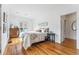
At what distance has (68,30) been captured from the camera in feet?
7.91

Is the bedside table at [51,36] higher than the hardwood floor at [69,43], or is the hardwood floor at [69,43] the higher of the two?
the bedside table at [51,36]

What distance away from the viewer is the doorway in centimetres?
237

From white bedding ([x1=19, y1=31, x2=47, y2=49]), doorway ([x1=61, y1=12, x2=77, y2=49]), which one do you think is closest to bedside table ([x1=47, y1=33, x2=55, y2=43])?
white bedding ([x1=19, y1=31, x2=47, y2=49])

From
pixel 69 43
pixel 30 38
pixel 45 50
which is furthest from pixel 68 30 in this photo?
pixel 30 38

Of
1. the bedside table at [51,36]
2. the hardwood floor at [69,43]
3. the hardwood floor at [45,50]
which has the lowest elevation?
the hardwood floor at [45,50]

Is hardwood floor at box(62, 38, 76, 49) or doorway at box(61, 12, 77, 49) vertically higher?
doorway at box(61, 12, 77, 49)

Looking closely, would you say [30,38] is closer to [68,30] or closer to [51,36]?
[51,36]

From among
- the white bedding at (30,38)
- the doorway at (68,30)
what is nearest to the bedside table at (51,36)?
the white bedding at (30,38)

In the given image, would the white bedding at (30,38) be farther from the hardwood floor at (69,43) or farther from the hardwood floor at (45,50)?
the hardwood floor at (69,43)

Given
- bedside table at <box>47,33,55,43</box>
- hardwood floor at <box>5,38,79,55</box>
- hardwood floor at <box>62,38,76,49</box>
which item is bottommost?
hardwood floor at <box>5,38,79,55</box>

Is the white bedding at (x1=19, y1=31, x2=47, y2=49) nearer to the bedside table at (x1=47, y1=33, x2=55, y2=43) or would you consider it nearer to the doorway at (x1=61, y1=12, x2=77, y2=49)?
the bedside table at (x1=47, y1=33, x2=55, y2=43)

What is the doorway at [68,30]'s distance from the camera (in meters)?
2.37
